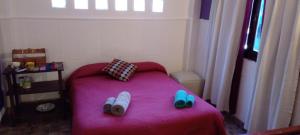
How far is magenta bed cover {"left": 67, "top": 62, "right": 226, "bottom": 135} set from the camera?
6.23ft

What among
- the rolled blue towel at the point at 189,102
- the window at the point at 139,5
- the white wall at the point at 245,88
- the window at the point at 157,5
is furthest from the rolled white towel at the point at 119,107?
the window at the point at 157,5

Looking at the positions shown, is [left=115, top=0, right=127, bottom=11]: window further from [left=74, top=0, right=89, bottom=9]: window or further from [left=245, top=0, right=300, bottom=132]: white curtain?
[left=245, top=0, right=300, bottom=132]: white curtain

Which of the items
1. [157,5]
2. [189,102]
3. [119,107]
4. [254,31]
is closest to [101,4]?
[157,5]

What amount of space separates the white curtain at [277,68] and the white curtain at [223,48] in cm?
45

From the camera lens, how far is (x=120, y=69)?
9.68 ft

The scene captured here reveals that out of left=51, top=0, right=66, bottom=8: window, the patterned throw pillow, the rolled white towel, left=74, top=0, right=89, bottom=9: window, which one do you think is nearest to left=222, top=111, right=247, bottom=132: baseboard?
the patterned throw pillow

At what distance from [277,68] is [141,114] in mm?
1268

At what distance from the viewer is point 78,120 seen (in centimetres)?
198

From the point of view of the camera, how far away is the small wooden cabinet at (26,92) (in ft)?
8.52

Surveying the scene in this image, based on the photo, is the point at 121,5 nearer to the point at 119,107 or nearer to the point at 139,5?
the point at 139,5

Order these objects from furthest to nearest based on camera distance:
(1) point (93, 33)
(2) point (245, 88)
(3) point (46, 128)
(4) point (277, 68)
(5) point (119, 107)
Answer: (1) point (93, 33)
(2) point (245, 88)
(3) point (46, 128)
(4) point (277, 68)
(5) point (119, 107)

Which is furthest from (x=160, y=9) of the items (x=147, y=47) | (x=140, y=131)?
(x=140, y=131)

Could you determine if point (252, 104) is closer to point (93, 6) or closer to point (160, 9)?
point (160, 9)

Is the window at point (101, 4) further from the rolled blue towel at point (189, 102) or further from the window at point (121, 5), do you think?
the rolled blue towel at point (189, 102)
